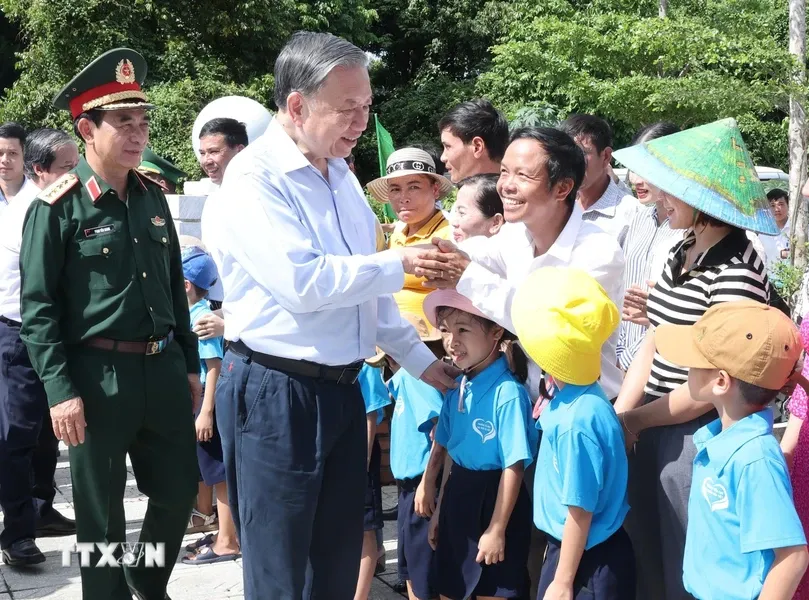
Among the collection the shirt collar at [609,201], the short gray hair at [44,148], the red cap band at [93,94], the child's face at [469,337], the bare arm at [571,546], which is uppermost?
the red cap band at [93,94]

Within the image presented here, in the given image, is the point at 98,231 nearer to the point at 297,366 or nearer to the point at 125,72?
the point at 125,72

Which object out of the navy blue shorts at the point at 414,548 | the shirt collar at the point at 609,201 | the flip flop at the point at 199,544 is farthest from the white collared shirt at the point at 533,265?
the flip flop at the point at 199,544

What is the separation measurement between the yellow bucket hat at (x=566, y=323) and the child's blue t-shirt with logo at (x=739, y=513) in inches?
16.1

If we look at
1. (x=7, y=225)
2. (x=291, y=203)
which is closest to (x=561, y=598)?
(x=291, y=203)

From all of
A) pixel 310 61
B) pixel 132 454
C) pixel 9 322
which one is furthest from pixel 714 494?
pixel 9 322

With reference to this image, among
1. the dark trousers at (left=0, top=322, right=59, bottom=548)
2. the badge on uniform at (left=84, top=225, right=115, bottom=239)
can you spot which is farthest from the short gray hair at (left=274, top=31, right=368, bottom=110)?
Answer: the dark trousers at (left=0, top=322, right=59, bottom=548)

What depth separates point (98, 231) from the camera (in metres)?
3.51

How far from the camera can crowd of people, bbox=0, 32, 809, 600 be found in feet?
8.29

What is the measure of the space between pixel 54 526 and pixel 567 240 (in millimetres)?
3615

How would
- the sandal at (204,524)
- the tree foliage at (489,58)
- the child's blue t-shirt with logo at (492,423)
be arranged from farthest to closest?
1. the tree foliage at (489,58)
2. the sandal at (204,524)
3. the child's blue t-shirt with logo at (492,423)

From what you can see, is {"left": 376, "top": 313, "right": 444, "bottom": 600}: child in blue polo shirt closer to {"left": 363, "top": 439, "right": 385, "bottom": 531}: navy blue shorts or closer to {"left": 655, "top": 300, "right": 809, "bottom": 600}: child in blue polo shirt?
{"left": 363, "top": 439, "right": 385, "bottom": 531}: navy blue shorts

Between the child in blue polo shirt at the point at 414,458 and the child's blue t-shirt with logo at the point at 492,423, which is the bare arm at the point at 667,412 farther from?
the child in blue polo shirt at the point at 414,458

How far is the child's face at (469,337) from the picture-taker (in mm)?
3111

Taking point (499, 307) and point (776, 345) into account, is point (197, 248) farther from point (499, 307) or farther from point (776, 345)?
point (776, 345)
